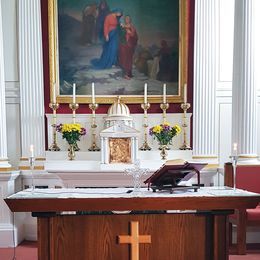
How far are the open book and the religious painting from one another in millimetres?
2160

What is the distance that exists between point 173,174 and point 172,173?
0.03 metres

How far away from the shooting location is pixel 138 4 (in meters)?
5.66

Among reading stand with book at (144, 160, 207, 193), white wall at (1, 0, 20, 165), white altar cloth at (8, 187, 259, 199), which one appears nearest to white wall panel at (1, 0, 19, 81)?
white wall at (1, 0, 20, 165)

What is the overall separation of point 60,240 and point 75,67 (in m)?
3.46

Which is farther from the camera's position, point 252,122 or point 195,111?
point 195,111

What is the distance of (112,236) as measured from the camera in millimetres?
2859

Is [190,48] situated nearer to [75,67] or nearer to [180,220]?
[75,67]

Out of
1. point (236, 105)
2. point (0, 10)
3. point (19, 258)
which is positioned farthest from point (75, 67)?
point (19, 258)

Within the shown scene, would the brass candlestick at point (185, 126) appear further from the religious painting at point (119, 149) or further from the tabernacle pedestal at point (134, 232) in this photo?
the tabernacle pedestal at point (134, 232)

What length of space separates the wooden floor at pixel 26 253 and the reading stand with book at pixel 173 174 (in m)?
2.08

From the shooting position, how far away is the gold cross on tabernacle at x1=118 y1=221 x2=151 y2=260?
2785 mm

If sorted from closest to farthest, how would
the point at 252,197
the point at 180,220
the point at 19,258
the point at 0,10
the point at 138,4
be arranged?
the point at 252,197 → the point at 180,220 → the point at 19,258 → the point at 0,10 → the point at 138,4

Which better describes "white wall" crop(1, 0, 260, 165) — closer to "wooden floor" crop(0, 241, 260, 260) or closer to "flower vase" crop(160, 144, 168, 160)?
"flower vase" crop(160, 144, 168, 160)

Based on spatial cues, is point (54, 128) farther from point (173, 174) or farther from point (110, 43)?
point (173, 174)
